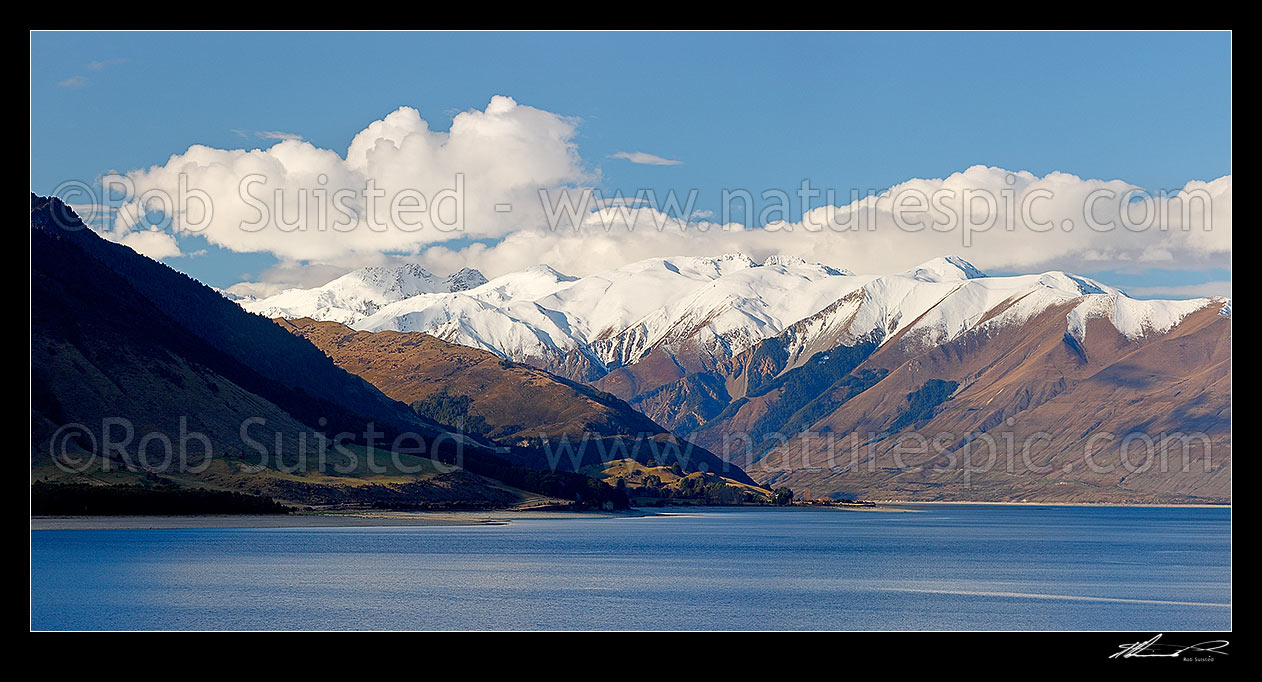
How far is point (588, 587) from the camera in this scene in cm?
11256
